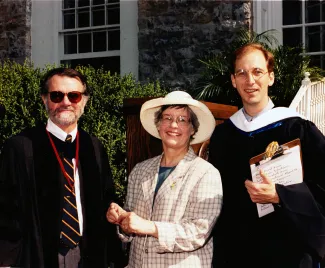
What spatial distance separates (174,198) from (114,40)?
6.85 meters

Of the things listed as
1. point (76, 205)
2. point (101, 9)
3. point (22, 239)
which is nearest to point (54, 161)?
point (76, 205)

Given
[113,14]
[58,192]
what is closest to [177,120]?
[58,192]

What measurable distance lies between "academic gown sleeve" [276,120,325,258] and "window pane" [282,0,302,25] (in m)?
6.49

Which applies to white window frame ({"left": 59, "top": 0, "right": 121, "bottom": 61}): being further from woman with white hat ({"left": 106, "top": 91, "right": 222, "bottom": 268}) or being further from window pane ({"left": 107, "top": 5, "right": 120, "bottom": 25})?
woman with white hat ({"left": 106, "top": 91, "right": 222, "bottom": 268})

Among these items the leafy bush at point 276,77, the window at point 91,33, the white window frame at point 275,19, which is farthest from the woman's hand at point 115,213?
the window at point 91,33

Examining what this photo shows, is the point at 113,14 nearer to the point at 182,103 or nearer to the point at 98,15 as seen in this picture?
the point at 98,15

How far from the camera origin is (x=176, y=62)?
336 inches

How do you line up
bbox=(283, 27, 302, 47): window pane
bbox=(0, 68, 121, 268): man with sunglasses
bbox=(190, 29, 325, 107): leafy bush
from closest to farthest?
1. bbox=(0, 68, 121, 268): man with sunglasses
2. bbox=(190, 29, 325, 107): leafy bush
3. bbox=(283, 27, 302, 47): window pane

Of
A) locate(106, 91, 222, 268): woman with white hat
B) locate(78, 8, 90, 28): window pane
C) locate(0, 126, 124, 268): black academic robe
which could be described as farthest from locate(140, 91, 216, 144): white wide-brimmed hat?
locate(78, 8, 90, 28): window pane

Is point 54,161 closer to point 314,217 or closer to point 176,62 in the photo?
point 314,217

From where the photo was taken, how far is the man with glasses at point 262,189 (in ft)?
8.66

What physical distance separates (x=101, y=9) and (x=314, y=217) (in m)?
7.44

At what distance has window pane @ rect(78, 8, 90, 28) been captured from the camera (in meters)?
9.54

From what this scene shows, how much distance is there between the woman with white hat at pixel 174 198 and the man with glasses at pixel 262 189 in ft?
0.40
